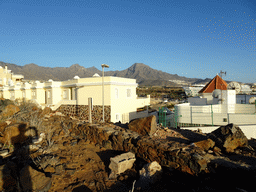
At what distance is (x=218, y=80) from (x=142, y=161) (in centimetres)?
1852

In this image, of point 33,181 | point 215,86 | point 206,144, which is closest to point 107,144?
point 33,181

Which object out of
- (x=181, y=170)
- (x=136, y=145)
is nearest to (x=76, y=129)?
(x=136, y=145)

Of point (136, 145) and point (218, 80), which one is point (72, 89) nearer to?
point (136, 145)

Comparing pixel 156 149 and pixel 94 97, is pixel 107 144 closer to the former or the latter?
pixel 156 149

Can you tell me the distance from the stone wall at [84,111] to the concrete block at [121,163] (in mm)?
10021

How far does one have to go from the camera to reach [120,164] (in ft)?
16.0

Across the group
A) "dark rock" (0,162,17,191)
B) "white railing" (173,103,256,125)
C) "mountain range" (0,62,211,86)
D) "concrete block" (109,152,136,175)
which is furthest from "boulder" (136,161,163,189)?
"mountain range" (0,62,211,86)

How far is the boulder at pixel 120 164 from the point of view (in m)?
4.87

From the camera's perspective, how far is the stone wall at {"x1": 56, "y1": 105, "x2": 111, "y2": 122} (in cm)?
1526

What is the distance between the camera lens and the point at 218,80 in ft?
65.5

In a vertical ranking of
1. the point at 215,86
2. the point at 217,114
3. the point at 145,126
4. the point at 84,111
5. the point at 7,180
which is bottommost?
the point at 7,180

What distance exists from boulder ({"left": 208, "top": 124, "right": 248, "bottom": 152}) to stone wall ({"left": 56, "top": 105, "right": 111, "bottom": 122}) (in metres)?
10.6

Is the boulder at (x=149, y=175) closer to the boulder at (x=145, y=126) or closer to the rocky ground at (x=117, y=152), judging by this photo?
the rocky ground at (x=117, y=152)

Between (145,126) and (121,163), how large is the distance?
2463mm
